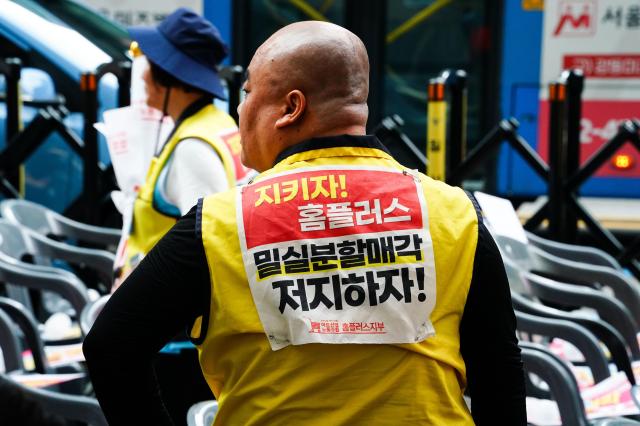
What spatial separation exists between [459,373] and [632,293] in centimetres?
265

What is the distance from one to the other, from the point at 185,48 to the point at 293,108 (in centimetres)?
147

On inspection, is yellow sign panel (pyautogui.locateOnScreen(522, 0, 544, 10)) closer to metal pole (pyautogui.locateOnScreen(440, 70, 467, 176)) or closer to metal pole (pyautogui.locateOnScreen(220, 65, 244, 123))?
metal pole (pyautogui.locateOnScreen(440, 70, 467, 176))

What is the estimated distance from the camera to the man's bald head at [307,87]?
1690 mm

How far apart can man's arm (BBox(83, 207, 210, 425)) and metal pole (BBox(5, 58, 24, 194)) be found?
171 inches

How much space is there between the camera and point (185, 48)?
10.2 feet

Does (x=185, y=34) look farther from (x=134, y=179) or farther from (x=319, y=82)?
(x=319, y=82)

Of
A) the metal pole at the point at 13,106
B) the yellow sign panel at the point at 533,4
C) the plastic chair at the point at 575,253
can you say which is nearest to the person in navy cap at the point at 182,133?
the plastic chair at the point at 575,253

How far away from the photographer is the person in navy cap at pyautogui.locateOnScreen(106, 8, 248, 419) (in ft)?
9.36

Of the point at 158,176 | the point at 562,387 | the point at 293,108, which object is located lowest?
the point at 562,387

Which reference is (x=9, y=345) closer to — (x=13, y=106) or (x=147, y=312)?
(x=147, y=312)

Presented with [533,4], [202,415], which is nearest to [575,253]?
[202,415]

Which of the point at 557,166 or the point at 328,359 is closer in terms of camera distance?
the point at 328,359

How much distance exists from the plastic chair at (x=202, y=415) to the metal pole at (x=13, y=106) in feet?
12.5

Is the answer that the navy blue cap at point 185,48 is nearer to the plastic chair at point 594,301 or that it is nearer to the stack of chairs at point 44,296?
the stack of chairs at point 44,296
